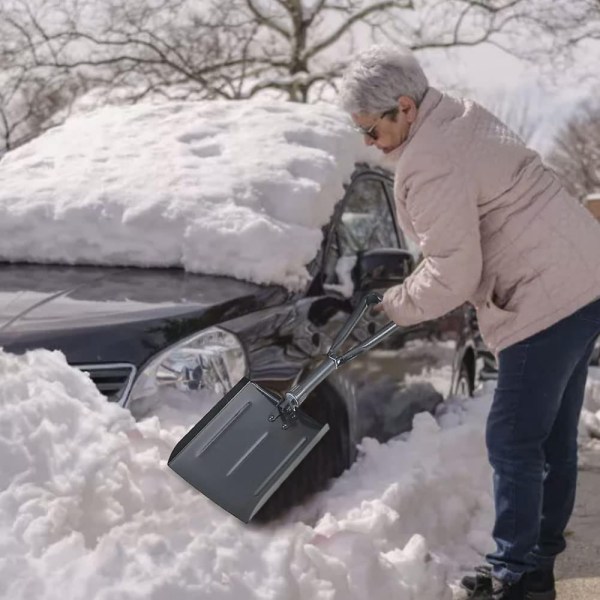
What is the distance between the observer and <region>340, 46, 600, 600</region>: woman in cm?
268

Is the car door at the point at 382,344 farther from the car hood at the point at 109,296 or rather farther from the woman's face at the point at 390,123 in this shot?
the woman's face at the point at 390,123

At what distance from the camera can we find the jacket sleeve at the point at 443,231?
8.67ft

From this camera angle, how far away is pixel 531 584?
3016mm

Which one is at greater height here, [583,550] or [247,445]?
[247,445]

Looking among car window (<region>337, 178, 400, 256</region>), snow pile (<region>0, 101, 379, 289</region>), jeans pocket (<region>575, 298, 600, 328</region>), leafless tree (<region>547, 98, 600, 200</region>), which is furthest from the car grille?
leafless tree (<region>547, 98, 600, 200</region>)

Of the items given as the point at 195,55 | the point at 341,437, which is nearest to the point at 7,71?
the point at 195,55

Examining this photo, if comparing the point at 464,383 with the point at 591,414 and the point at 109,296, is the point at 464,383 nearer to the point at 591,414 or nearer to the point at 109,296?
the point at 591,414

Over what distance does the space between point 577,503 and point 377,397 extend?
1.38 metres

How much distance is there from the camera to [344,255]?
411 centimetres

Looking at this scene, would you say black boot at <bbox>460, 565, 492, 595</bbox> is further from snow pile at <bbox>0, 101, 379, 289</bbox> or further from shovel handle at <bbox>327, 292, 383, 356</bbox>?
snow pile at <bbox>0, 101, 379, 289</bbox>

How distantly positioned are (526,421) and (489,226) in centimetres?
59

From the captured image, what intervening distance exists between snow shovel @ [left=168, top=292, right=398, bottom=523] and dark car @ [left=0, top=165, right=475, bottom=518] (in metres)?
0.15

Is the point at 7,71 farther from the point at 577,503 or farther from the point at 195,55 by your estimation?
the point at 577,503

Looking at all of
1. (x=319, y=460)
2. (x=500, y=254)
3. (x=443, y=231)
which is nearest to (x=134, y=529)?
(x=319, y=460)
